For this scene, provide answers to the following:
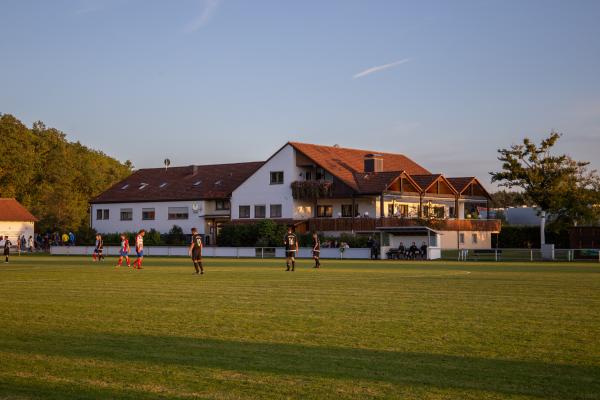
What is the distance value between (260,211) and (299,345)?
66599 millimetres

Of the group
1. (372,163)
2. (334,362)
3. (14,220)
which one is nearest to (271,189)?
(372,163)

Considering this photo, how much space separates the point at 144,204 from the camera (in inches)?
3462

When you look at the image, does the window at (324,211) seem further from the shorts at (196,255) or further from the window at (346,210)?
the shorts at (196,255)

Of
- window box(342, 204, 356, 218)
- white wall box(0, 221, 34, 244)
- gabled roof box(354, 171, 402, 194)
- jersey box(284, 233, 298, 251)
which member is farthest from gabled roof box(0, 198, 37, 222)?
jersey box(284, 233, 298, 251)

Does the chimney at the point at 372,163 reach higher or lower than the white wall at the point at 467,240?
higher

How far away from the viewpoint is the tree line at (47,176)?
93.5 m

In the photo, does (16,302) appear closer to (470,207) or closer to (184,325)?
(184,325)

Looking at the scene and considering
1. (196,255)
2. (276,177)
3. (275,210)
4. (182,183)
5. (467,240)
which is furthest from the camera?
(182,183)

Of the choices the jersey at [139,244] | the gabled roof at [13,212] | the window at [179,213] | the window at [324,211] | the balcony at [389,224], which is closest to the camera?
the jersey at [139,244]

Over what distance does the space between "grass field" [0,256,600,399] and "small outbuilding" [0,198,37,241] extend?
73.1 metres

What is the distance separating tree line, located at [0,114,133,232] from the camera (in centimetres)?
9350

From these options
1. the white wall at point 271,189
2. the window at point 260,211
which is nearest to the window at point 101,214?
the white wall at point 271,189

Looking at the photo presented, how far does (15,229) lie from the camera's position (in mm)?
91500

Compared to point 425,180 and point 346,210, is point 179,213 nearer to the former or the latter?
point 346,210
